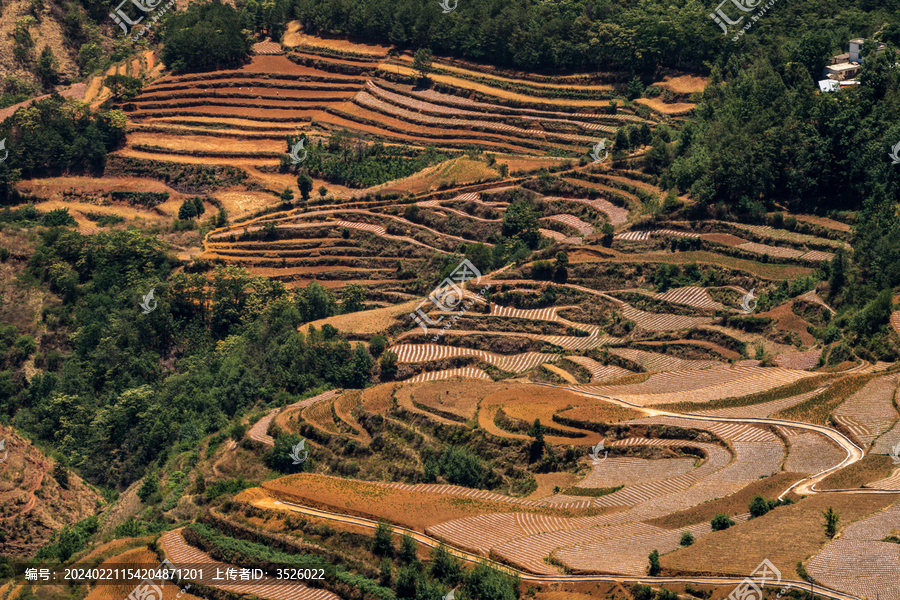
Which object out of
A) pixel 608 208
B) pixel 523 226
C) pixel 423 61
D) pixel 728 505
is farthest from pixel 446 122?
pixel 728 505

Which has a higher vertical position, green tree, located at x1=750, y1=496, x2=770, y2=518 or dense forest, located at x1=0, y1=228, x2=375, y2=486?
green tree, located at x1=750, y1=496, x2=770, y2=518

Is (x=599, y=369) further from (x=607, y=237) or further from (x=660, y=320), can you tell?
(x=607, y=237)

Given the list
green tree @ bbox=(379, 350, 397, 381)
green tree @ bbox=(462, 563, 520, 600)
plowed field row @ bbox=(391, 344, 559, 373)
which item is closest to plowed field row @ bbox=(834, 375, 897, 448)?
green tree @ bbox=(462, 563, 520, 600)

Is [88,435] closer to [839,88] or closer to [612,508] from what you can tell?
[612,508]

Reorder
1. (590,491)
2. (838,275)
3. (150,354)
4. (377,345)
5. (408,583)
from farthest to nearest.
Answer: (150,354) → (377,345) → (838,275) → (590,491) → (408,583)

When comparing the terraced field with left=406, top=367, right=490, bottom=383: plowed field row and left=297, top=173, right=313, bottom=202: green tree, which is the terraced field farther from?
left=297, top=173, right=313, bottom=202: green tree

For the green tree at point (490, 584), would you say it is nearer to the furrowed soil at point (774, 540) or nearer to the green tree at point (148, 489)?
the furrowed soil at point (774, 540)
